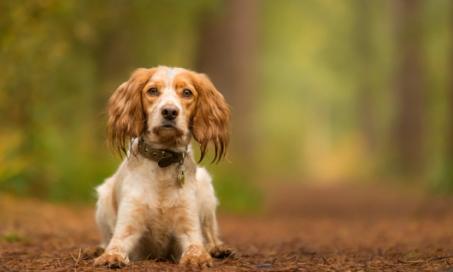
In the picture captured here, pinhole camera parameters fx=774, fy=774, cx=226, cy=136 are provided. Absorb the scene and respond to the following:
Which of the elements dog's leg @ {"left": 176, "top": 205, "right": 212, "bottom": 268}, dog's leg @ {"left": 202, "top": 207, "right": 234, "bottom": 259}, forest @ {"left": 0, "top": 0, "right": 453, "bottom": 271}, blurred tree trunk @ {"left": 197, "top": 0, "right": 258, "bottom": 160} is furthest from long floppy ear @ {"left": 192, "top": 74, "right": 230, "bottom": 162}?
blurred tree trunk @ {"left": 197, "top": 0, "right": 258, "bottom": 160}

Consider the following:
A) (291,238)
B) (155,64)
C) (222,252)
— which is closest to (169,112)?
(222,252)

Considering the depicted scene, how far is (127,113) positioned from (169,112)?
0.42m

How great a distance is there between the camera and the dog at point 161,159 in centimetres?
522

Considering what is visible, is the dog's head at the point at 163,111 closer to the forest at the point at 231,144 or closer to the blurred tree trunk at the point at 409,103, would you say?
the forest at the point at 231,144

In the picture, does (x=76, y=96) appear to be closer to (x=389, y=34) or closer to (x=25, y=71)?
(x=25, y=71)

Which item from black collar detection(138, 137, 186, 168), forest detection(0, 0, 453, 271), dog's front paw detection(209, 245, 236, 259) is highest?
forest detection(0, 0, 453, 271)

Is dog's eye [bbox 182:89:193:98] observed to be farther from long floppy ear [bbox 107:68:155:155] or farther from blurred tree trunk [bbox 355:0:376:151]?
blurred tree trunk [bbox 355:0:376:151]

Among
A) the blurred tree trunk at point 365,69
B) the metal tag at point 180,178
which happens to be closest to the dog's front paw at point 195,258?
the metal tag at point 180,178

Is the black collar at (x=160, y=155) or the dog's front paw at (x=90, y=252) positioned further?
the dog's front paw at (x=90, y=252)

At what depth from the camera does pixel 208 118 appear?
5.50m

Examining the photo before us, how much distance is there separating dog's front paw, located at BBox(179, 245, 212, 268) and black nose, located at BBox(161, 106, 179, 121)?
885 millimetres

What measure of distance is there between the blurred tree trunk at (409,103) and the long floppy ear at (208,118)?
16962 mm

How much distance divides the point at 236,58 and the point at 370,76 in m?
17.8

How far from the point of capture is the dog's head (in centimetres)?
521
